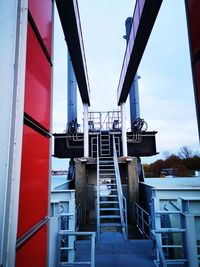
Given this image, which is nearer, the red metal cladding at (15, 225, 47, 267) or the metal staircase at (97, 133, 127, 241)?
the red metal cladding at (15, 225, 47, 267)

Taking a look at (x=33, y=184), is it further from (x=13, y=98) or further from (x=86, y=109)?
(x=86, y=109)

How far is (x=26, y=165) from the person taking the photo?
1541mm

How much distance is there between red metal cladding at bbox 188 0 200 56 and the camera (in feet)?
6.12

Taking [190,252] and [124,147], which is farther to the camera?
[124,147]

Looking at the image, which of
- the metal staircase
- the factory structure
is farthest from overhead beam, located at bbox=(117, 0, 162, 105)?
the metal staircase

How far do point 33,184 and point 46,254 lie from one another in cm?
101

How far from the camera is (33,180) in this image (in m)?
1.73

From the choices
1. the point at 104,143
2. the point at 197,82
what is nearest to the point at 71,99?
the point at 104,143

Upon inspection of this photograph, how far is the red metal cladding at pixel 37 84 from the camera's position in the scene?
64.8 inches

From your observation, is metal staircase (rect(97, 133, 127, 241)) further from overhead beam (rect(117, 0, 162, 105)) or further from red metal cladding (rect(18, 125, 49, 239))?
red metal cladding (rect(18, 125, 49, 239))

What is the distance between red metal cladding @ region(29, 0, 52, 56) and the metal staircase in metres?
4.90

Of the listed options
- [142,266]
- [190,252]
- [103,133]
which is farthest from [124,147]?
[190,252]

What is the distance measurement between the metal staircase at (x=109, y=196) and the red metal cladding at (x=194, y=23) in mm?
4847

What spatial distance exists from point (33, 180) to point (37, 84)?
0.93m
